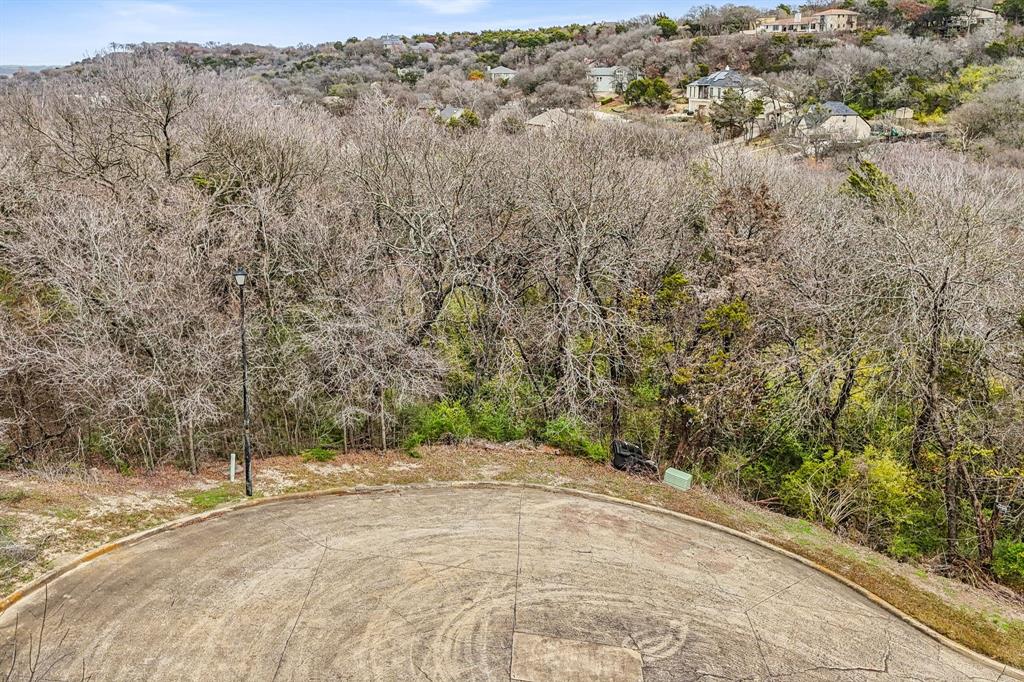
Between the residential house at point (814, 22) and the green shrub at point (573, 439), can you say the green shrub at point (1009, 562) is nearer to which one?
the green shrub at point (573, 439)

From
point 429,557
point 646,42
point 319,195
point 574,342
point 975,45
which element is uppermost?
point 646,42

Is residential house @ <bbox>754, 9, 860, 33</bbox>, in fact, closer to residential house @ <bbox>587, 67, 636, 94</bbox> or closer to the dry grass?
residential house @ <bbox>587, 67, 636, 94</bbox>

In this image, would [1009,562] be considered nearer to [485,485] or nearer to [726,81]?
[485,485]

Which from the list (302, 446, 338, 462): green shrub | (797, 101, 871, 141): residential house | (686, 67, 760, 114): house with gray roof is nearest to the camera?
(302, 446, 338, 462): green shrub

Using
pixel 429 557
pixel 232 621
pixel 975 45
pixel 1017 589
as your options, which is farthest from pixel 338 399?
pixel 975 45

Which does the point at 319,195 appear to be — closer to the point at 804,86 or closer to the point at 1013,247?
the point at 1013,247

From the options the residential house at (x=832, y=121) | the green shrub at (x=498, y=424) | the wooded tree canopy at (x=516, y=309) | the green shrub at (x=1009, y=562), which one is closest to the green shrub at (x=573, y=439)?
the wooded tree canopy at (x=516, y=309)

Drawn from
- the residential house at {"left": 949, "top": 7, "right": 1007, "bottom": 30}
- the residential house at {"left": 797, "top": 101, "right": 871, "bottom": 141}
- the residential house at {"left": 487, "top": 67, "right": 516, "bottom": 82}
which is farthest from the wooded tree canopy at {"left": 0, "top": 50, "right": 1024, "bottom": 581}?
the residential house at {"left": 949, "top": 7, "right": 1007, "bottom": 30}
